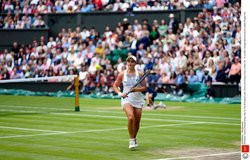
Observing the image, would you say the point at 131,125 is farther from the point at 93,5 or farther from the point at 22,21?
the point at 22,21

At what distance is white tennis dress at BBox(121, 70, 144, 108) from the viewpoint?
46.4 ft

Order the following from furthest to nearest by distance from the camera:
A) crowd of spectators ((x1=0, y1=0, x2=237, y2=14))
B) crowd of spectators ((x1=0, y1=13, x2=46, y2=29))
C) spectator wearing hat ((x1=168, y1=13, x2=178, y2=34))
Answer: crowd of spectators ((x1=0, y1=13, x2=46, y2=29))
crowd of spectators ((x1=0, y1=0, x2=237, y2=14))
spectator wearing hat ((x1=168, y1=13, x2=178, y2=34))

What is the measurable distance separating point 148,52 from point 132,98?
19.5 m

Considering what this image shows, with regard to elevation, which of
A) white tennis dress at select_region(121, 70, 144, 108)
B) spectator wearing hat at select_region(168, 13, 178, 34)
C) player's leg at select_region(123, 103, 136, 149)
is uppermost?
spectator wearing hat at select_region(168, 13, 178, 34)

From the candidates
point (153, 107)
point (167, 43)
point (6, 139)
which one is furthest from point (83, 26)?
point (6, 139)

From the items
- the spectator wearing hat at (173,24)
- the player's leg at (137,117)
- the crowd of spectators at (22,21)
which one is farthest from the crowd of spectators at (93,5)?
the player's leg at (137,117)

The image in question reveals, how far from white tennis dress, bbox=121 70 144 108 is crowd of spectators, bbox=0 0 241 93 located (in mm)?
15176

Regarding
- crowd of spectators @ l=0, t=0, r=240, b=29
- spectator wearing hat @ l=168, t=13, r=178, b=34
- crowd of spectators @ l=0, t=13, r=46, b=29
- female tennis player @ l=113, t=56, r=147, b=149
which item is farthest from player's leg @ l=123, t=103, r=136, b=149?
crowd of spectators @ l=0, t=13, r=46, b=29

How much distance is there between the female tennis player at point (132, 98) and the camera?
1386 cm

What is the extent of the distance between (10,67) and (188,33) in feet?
41.3

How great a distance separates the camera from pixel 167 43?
110ft

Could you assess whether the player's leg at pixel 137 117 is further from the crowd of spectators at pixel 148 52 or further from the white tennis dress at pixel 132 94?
the crowd of spectators at pixel 148 52

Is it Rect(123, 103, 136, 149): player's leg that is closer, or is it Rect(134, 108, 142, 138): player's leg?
Rect(123, 103, 136, 149): player's leg

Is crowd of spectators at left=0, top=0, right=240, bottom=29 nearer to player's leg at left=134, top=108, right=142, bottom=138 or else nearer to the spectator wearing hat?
the spectator wearing hat
